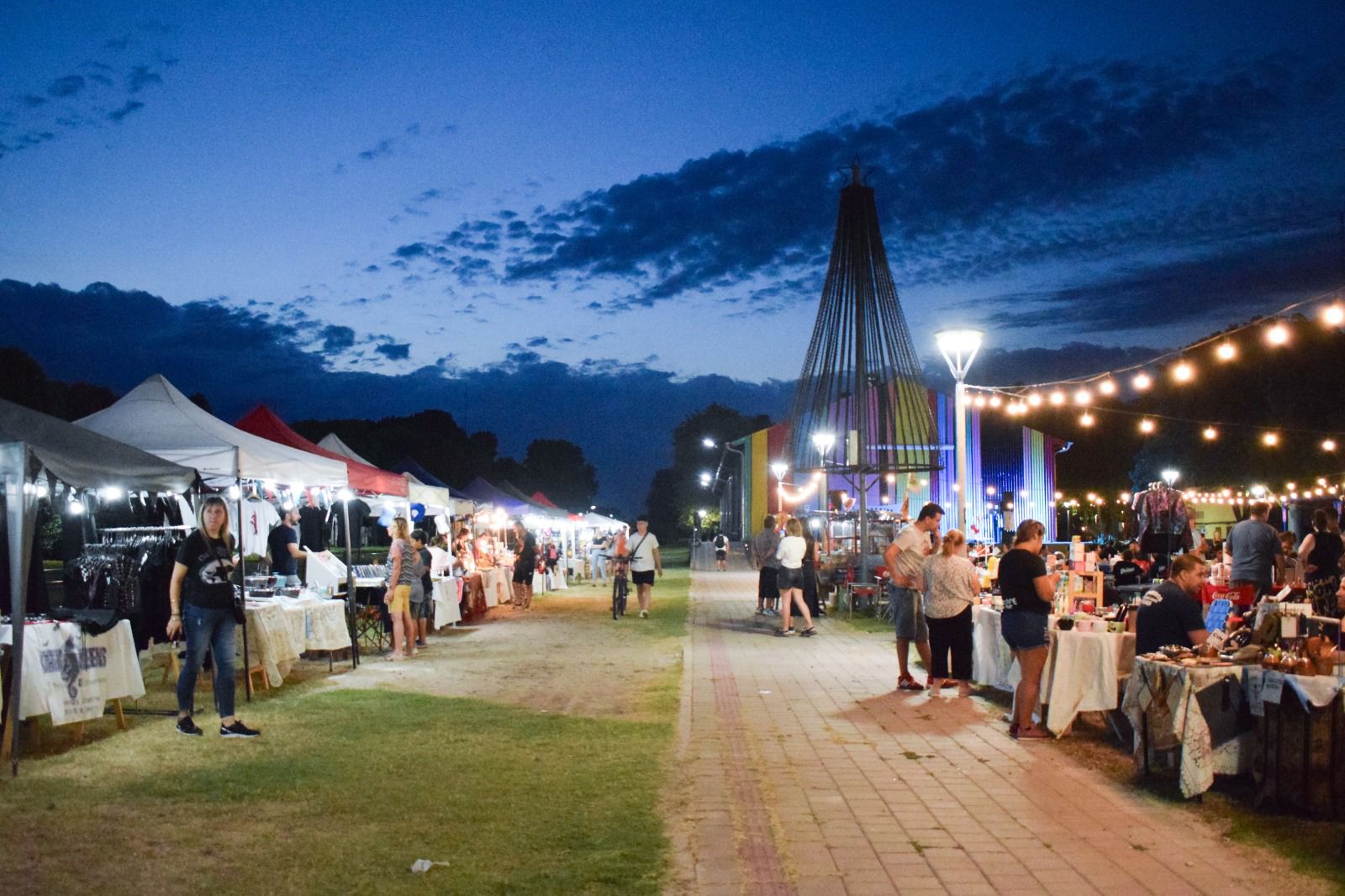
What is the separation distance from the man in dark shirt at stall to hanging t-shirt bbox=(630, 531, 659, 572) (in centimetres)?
1379

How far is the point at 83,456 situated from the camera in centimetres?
830

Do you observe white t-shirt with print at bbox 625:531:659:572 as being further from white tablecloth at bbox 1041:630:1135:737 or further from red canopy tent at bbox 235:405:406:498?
white tablecloth at bbox 1041:630:1135:737

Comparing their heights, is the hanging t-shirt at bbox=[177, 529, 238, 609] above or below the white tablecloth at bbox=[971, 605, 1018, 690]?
above

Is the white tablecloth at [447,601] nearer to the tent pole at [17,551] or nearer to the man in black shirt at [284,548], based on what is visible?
the man in black shirt at [284,548]

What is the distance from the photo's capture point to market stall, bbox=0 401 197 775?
727 centimetres

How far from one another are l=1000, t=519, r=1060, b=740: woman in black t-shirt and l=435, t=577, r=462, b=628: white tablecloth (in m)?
11.1

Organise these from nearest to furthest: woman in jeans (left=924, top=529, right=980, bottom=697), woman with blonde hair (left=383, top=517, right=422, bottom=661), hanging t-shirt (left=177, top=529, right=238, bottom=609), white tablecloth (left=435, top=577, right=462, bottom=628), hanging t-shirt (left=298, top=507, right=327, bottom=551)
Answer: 1. hanging t-shirt (left=177, top=529, right=238, bottom=609)
2. woman in jeans (left=924, top=529, right=980, bottom=697)
3. woman with blonde hair (left=383, top=517, right=422, bottom=661)
4. white tablecloth (left=435, top=577, right=462, bottom=628)
5. hanging t-shirt (left=298, top=507, right=327, bottom=551)

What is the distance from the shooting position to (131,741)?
8.30 meters

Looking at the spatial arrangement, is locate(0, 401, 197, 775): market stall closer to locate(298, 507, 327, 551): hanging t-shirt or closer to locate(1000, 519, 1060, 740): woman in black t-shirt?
locate(1000, 519, 1060, 740): woman in black t-shirt

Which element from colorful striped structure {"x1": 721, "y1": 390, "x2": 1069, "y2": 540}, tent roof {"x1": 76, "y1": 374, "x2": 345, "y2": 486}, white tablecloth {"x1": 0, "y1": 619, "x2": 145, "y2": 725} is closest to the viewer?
white tablecloth {"x1": 0, "y1": 619, "x2": 145, "y2": 725}

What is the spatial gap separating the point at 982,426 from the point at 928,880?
43224 mm

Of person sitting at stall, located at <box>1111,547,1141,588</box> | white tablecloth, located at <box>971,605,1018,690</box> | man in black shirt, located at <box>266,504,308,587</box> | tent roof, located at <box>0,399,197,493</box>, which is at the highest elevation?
tent roof, located at <box>0,399,197,493</box>

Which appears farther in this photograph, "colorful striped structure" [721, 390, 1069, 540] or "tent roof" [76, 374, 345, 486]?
"colorful striped structure" [721, 390, 1069, 540]

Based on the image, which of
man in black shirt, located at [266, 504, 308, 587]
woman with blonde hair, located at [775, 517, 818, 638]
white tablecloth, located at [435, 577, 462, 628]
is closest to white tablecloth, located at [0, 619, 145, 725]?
man in black shirt, located at [266, 504, 308, 587]
